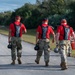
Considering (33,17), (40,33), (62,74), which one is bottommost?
(62,74)

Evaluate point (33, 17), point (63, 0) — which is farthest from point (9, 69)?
point (33, 17)

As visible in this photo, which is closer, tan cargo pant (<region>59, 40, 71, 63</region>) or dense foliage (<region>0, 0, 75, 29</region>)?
tan cargo pant (<region>59, 40, 71, 63</region>)

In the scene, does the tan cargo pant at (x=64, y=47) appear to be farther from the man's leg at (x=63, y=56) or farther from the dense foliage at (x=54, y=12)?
the dense foliage at (x=54, y=12)

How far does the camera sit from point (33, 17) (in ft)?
316

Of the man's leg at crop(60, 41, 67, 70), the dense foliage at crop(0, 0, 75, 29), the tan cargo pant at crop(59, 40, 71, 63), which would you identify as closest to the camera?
the man's leg at crop(60, 41, 67, 70)

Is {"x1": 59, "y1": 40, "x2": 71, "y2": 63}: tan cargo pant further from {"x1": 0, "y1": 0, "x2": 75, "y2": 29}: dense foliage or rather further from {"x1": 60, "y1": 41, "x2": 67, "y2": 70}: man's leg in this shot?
{"x1": 0, "y1": 0, "x2": 75, "y2": 29}: dense foliage

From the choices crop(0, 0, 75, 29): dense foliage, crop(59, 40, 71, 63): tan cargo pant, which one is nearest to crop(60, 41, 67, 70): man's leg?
crop(59, 40, 71, 63): tan cargo pant

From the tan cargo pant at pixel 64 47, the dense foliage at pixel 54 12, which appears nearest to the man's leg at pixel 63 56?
the tan cargo pant at pixel 64 47

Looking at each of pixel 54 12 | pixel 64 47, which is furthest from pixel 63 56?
pixel 54 12

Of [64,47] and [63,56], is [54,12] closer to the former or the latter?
[64,47]

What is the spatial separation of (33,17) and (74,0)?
3003cm

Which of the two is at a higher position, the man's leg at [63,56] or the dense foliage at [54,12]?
the dense foliage at [54,12]

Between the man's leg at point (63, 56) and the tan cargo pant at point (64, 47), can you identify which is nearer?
the man's leg at point (63, 56)

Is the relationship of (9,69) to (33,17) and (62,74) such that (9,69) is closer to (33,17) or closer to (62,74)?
(62,74)
